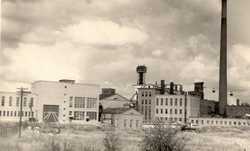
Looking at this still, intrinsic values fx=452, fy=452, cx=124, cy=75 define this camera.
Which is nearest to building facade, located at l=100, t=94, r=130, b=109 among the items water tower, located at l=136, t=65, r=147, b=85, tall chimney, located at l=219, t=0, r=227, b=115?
water tower, located at l=136, t=65, r=147, b=85

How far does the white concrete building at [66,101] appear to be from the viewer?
51219mm

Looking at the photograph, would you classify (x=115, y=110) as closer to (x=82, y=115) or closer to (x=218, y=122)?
(x=82, y=115)

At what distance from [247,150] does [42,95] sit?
26485 millimetres

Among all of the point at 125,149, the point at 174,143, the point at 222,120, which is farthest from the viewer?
the point at 222,120

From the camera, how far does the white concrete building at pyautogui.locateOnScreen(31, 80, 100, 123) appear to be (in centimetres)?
5122

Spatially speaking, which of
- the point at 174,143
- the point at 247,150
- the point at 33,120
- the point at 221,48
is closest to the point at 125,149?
the point at 174,143

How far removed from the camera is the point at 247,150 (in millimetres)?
32125

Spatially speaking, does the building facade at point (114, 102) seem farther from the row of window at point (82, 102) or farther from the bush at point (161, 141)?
the bush at point (161, 141)

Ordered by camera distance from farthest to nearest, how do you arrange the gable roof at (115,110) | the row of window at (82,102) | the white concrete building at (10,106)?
the gable roof at (115,110), the row of window at (82,102), the white concrete building at (10,106)

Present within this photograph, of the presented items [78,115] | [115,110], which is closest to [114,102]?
[115,110]

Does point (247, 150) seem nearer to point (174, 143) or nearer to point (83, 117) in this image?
point (174, 143)

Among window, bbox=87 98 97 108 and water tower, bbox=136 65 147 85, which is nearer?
window, bbox=87 98 97 108

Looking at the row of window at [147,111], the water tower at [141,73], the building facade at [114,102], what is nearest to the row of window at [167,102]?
the row of window at [147,111]

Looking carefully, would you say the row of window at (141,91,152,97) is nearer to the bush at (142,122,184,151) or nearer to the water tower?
the water tower
